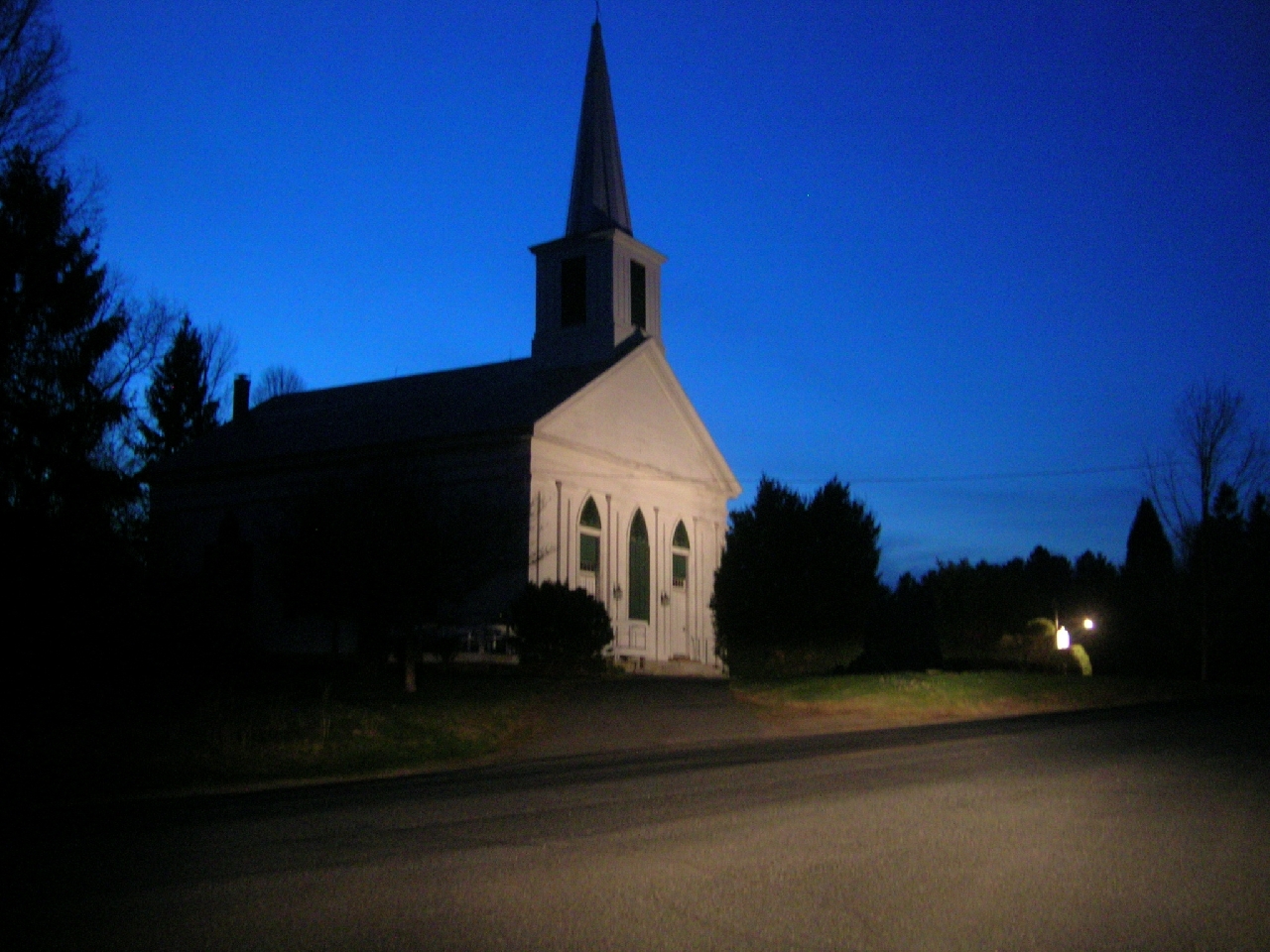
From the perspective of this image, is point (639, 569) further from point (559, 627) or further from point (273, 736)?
point (273, 736)

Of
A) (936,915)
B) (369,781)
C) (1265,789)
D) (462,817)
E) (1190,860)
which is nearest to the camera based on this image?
(936,915)

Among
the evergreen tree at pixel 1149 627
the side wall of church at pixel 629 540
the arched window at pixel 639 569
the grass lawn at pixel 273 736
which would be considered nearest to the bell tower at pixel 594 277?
the side wall of church at pixel 629 540

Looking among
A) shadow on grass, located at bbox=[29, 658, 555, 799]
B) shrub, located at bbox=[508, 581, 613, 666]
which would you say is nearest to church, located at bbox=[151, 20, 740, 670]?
shrub, located at bbox=[508, 581, 613, 666]

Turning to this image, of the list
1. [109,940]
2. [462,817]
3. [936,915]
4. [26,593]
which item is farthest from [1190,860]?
[26,593]

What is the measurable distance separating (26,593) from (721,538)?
22821mm

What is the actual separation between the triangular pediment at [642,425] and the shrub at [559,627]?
4608mm

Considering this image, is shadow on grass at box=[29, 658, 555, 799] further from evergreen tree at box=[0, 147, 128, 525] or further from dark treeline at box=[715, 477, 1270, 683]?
dark treeline at box=[715, 477, 1270, 683]

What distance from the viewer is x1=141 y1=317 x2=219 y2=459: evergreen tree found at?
179 ft

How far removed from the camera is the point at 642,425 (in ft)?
112

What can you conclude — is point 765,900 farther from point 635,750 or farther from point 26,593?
point 26,593

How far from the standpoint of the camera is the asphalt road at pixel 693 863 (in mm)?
6352

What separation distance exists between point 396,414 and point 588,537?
23.3ft

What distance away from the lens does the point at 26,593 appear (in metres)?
17.9

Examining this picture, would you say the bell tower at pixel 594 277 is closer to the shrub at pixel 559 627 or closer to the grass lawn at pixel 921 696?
the shrub at pixel 559 627
